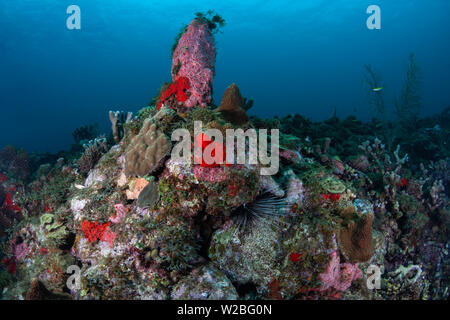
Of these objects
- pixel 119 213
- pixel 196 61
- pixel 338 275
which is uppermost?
pixel 196 61

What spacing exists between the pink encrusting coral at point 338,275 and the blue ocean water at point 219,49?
38.4 metres

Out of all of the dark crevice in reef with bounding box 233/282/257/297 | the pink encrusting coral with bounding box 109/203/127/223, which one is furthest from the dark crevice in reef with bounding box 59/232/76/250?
the dark crevice in reef with bounding box 233/282/257/297

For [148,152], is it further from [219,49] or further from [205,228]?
[219,49]

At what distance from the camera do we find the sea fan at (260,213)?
12.8 ft

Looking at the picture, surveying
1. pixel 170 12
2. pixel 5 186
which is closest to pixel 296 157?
pixel 5 186

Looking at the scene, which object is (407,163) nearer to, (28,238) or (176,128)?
(176,128)

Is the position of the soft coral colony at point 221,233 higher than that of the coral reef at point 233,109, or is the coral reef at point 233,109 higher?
the coral reef at point 233,109

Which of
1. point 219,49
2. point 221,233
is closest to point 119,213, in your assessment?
point 221,233

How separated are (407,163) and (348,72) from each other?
457 feet

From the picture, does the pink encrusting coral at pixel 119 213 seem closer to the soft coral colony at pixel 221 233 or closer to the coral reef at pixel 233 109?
→ the soft coral colony at pixel 221 233

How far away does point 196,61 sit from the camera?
291 inches

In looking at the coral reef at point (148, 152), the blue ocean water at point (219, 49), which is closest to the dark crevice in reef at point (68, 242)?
the coral reef at point (148, 152)

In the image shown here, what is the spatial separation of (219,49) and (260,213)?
3323 inches
